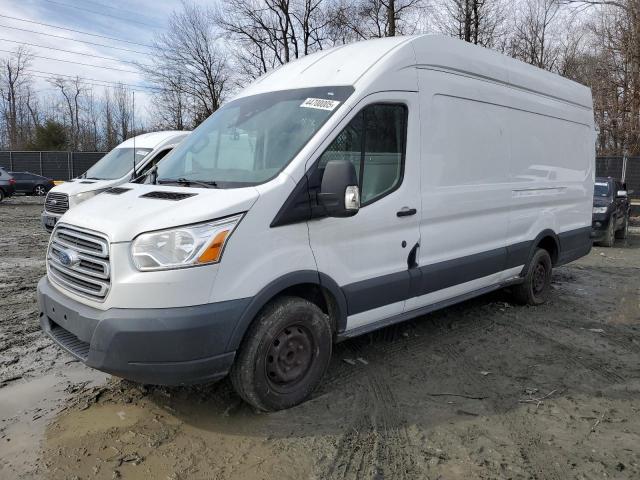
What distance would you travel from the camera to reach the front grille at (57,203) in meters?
9.77

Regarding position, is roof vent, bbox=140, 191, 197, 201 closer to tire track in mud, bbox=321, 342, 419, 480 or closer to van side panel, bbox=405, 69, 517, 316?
tire track in mud, bbox=321, 342, 419, 480

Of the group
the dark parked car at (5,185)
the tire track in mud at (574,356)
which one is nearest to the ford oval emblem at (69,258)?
the tire track in mud at (574,356)

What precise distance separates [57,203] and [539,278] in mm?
8667

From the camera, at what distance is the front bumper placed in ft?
9.81

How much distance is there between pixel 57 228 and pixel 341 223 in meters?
2.07

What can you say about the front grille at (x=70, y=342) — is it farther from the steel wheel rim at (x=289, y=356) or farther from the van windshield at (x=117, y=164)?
the van windshield at (x=117, y=164)

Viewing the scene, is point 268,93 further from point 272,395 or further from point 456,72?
point 272,395

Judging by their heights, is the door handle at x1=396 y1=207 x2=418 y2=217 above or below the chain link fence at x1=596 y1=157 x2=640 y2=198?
below

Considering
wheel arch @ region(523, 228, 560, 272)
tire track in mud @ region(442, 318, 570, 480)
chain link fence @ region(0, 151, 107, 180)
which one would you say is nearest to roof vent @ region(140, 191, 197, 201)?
tire track in mud @ region(442, 318, 570, 480)

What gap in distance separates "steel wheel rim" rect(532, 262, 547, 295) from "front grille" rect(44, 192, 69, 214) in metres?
8.16

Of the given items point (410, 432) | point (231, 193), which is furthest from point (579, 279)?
point (231, 193)

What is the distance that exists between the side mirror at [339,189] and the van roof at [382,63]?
87 cm

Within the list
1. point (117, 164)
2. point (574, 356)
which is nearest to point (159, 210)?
point (574, 356)

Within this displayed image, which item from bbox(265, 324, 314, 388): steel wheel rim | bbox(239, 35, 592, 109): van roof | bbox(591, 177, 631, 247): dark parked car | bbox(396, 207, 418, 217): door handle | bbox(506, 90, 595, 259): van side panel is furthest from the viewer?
bbox(591, 177, 631, 247): dark parked car
